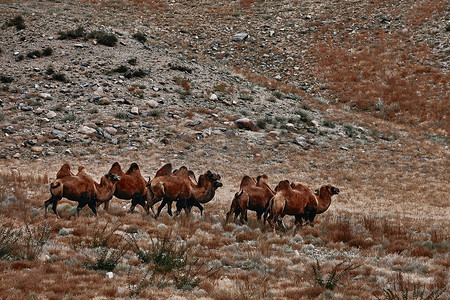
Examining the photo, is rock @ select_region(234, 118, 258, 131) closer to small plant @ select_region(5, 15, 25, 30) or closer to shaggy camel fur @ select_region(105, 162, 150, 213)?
shaggy camel fur @ select_region(105, 162, 150, 213)

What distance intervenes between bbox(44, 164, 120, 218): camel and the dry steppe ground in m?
0.47

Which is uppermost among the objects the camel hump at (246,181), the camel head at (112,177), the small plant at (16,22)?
the small plant at (16,22)

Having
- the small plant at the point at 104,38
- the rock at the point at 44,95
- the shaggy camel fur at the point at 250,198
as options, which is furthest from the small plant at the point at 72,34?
the shaggy camel fur at the point at 250,198

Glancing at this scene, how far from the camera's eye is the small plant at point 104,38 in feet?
113

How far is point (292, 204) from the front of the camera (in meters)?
10.4

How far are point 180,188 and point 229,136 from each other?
15576mm

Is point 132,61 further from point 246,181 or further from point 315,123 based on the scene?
point 246,181

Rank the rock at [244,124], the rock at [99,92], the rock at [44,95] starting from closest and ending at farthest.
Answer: the rock at [44,95] < the rock at [99,92] < the rock at [244,124]

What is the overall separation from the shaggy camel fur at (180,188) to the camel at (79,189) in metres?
1.04

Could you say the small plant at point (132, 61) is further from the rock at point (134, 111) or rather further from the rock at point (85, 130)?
the rock at point (85, 130)

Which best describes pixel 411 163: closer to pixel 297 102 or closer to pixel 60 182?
pixel 297 102

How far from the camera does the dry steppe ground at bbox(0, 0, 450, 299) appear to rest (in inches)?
279

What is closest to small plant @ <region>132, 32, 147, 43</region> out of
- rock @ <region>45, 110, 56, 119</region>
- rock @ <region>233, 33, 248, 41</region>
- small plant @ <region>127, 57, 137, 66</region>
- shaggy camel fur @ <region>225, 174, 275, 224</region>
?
small plant @ <region>127, 57, 137, 66</region>

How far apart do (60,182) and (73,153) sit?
519 inches
